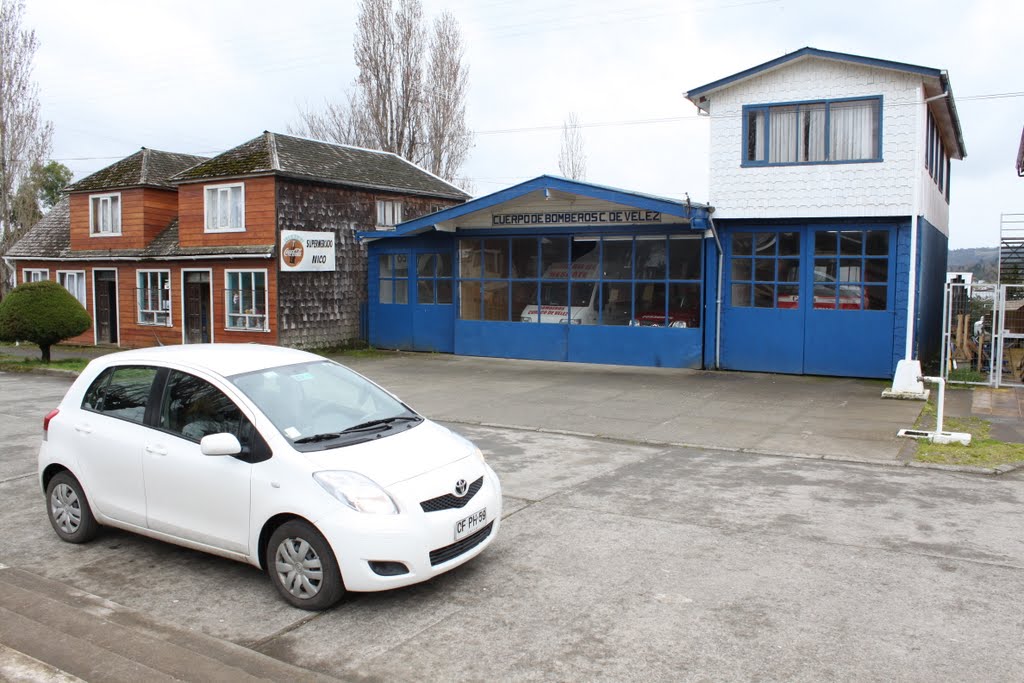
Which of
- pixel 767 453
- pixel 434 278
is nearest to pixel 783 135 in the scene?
pixel 767 453

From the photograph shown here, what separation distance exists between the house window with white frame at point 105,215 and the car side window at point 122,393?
20387mm

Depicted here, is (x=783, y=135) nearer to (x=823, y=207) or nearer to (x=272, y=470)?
(x=823, y=207)

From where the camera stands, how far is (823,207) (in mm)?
15898

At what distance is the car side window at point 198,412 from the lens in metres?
5.69

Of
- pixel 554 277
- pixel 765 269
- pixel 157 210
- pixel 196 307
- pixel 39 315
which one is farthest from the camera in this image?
pixel 157 210

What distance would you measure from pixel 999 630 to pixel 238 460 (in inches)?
184

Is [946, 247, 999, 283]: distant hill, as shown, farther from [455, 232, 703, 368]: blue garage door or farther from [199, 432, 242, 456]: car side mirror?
[199, 432, 242, 456]: car side mirror

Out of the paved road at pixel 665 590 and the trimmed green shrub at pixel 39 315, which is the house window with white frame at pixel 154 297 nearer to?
the trimmed green shrub at pixel 39 315

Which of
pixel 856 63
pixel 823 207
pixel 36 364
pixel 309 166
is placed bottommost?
pixel 36 364

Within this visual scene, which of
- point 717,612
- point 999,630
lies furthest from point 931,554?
point 717,612

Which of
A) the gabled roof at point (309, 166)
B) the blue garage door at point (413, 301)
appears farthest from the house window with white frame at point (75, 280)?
the blue garage door at point (413, 301)

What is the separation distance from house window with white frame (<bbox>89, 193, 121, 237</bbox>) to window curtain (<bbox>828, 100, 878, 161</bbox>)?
19547mm

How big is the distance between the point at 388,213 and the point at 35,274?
12.2 metres

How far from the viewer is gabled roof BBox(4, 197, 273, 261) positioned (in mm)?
21842
